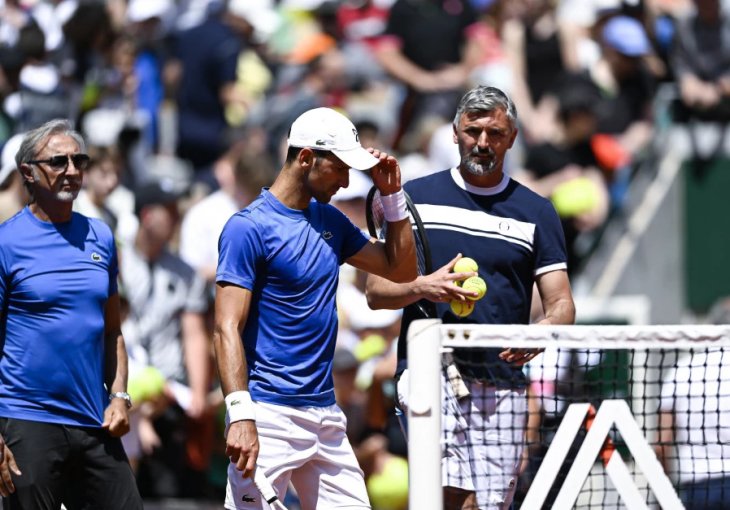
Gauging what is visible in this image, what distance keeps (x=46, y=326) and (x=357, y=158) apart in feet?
5.40

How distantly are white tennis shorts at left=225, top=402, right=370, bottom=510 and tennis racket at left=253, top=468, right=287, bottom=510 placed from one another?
0.11 metres

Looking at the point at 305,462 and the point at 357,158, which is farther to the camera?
the point at 305,462

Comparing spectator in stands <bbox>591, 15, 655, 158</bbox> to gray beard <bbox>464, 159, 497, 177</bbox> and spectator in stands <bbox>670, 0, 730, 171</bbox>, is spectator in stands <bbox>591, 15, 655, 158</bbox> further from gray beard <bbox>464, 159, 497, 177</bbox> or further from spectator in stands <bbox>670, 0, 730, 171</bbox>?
gray beard <bbox>464, 159, 497, 177</bbox>

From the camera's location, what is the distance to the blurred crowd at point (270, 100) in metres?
10.9

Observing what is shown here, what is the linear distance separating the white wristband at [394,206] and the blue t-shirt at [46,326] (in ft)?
4.62

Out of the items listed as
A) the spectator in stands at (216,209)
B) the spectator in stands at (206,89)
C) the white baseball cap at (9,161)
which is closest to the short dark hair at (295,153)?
the white baseball cap at (9,161)

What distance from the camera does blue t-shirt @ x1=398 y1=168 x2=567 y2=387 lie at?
7.10m

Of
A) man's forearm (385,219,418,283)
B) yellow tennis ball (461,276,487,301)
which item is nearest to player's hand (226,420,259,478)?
man's forearm (385,219,418,283)

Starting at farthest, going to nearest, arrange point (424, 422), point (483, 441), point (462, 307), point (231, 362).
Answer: point (483, 441)
point (462, 307)
point (231, 362)
point (424, 422)

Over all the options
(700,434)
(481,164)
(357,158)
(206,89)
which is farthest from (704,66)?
(357,158)

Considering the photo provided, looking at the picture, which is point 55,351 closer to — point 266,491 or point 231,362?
point 231,362

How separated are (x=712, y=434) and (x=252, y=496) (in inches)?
137

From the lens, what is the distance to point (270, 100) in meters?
13.4

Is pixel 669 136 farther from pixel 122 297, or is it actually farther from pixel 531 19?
pixel 122 297
